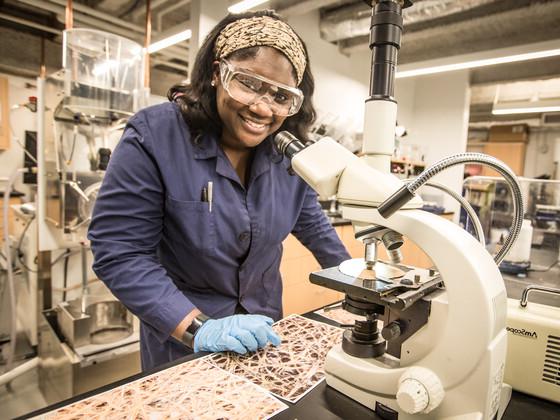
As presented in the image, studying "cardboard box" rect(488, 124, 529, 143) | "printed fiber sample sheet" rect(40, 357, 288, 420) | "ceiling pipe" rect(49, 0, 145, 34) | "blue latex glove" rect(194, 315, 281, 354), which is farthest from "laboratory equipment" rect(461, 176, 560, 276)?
"cardboard box" rect(488, 124, 529, 143)

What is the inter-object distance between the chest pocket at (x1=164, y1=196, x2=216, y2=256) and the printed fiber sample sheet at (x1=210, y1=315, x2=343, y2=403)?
0.30 meters

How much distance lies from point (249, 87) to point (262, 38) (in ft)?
0.42

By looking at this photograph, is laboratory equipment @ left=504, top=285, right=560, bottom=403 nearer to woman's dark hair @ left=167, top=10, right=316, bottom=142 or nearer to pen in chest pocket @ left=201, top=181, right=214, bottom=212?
pen in chest pocket @ left=201, top=181, right=214, bottom=212

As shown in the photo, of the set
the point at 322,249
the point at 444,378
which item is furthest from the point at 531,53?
the point at 444,378

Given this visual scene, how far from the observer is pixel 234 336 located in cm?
81

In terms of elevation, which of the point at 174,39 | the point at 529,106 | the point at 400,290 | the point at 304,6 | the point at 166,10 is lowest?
the point at 400,290

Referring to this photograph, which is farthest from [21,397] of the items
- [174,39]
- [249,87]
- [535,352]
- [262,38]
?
[174,39]

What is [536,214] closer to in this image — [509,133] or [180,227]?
[180,227]

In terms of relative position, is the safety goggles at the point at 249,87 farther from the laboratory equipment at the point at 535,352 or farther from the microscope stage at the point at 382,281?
the laboratory equipment at the point at 535,352

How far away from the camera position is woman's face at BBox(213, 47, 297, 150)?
0.93 metres

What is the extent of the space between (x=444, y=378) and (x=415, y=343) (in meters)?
0.07

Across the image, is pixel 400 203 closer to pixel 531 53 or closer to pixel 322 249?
pixel 322 249

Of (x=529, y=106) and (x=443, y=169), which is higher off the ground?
(x=529, y=106)

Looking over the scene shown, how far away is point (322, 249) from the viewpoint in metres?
1.30
